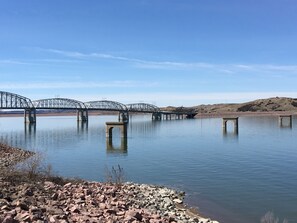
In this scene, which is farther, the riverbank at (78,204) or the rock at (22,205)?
the rock at (22,205)

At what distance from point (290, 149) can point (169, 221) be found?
44.5m

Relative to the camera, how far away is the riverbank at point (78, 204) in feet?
44.5

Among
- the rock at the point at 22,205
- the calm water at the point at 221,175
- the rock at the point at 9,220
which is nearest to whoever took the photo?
the rock at the point at 9,220

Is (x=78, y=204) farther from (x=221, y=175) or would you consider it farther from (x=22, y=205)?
(x=221, y=175)

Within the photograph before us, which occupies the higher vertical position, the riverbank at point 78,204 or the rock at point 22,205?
the rock at point 22,205

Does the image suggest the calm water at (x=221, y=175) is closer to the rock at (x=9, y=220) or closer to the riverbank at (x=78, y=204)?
the riverbank at (x=78, y=204)

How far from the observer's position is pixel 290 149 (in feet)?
187

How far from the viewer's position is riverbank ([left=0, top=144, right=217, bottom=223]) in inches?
534

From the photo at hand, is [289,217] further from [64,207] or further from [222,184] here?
[64,207]

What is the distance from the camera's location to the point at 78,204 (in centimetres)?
1672

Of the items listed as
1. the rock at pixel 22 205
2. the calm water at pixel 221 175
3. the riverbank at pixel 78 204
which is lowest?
the calm water at pixel 221 175

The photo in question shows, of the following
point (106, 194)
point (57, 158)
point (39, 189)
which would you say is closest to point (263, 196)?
point (106, 194)

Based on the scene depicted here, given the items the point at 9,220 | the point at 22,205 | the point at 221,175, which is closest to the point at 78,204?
the point at 22,205

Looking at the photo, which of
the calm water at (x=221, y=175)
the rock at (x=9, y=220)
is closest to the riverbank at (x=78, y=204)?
the rock at (x=9, y=220)
